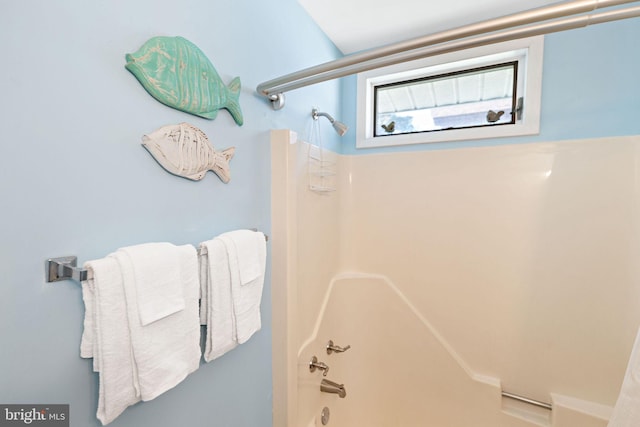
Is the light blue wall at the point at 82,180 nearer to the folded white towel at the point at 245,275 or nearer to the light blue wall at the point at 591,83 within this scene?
the folded white towel at the point at 245,275

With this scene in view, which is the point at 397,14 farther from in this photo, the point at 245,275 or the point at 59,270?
the point at 59,270

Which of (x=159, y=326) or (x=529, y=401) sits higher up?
(x=159, y=326)

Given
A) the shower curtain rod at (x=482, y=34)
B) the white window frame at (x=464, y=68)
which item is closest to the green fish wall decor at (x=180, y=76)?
the shower curtain rod at (x=482, y=34)

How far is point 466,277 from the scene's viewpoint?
5.13ft

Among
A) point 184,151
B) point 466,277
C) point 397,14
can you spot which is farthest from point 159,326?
point 397,14

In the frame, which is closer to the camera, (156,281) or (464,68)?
(156,281)

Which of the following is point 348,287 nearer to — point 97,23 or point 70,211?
point 70,211

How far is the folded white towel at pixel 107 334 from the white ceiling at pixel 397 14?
1.48m

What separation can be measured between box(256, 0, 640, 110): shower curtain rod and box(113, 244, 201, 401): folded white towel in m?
0.72

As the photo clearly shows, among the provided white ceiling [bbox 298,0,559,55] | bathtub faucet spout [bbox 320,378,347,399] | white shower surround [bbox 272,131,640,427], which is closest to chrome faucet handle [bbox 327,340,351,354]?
white shower surround [bbox 272,131,640,427]

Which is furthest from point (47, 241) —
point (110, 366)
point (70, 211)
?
point (110, 366)

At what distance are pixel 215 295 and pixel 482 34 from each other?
1076 mm

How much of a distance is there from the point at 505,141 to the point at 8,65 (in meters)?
1.91

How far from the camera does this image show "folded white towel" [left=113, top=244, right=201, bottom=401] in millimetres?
577
